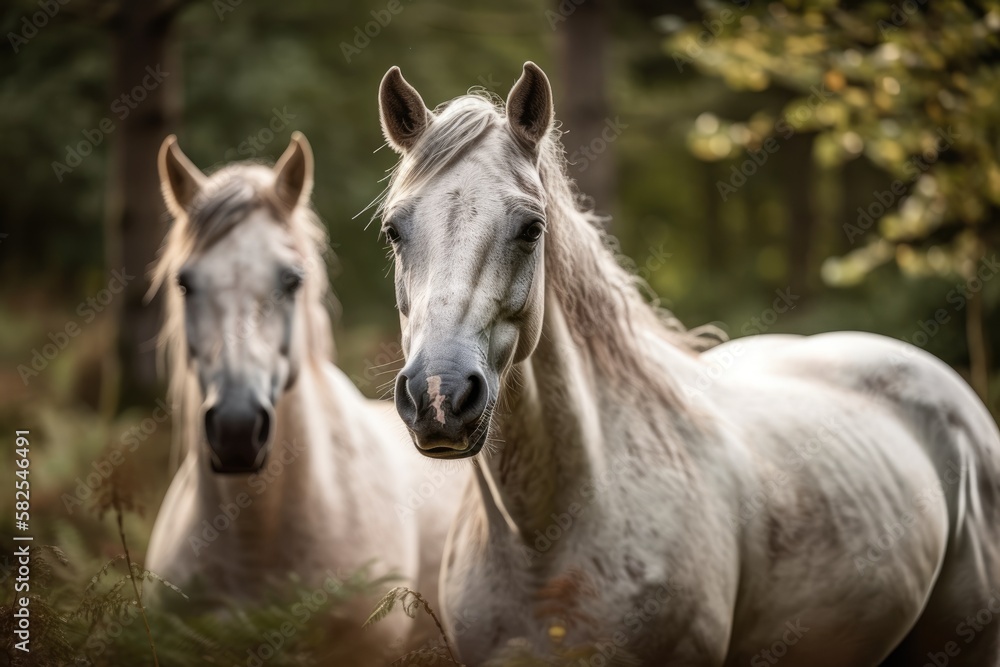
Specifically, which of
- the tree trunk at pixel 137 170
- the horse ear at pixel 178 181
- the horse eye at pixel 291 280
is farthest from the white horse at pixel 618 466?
the tree trunk at pixel 137 170

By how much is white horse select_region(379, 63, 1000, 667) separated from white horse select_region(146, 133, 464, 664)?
3.38 feet

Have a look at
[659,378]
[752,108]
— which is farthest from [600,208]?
[752,108]

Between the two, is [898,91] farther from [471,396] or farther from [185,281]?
[471,396]

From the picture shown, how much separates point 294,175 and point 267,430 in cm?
133

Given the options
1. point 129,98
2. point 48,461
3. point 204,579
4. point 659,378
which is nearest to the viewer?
point 659,378

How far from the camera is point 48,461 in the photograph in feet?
24.6

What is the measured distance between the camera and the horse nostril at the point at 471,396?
236cm

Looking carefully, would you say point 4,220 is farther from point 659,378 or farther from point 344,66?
point 659,378

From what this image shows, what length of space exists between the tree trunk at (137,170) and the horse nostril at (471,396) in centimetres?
627

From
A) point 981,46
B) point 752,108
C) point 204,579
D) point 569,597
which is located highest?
point 569,597

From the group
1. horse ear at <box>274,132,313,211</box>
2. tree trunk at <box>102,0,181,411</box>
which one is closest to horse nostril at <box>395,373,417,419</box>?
horse ear at <box>274,132,313,211</box>

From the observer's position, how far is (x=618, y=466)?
9.84 ft

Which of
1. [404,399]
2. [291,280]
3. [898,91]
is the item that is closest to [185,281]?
[291,280]

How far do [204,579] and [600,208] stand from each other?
4753 mm
